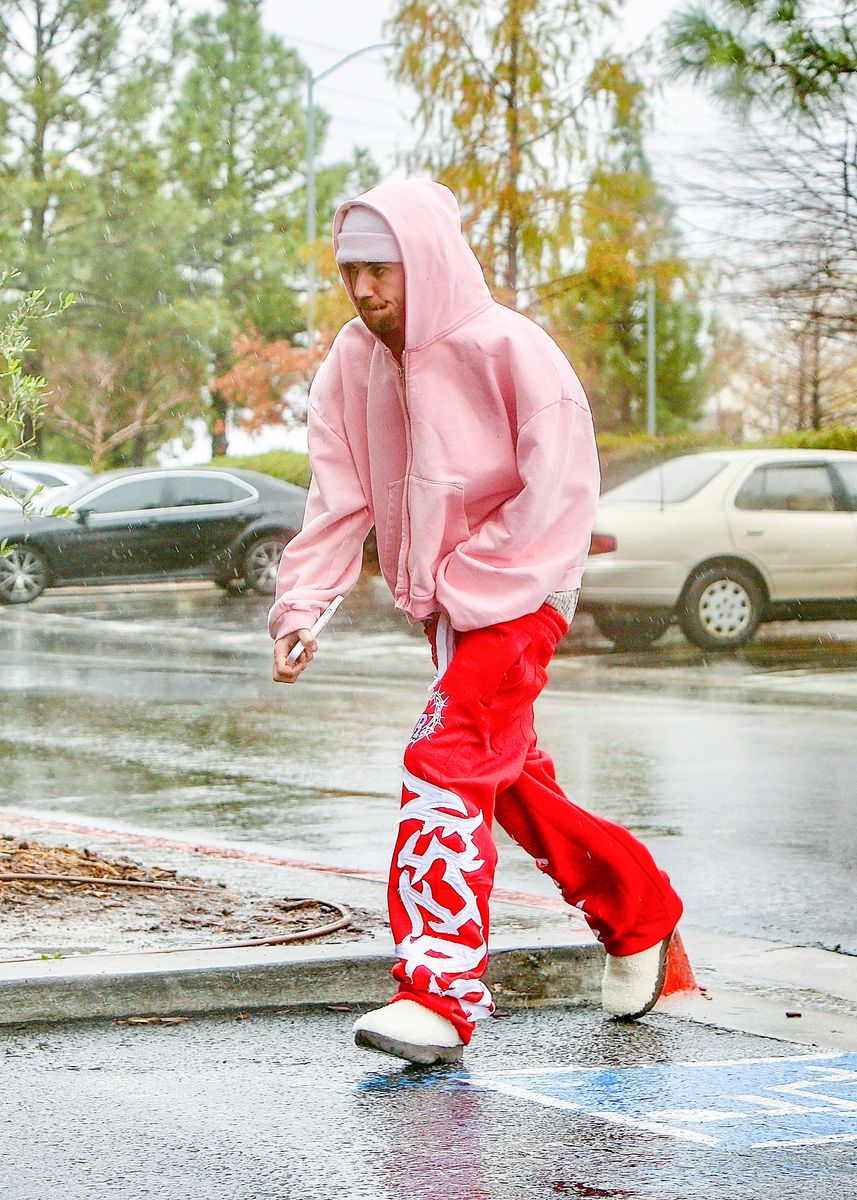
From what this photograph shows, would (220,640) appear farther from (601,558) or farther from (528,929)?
(528,929)

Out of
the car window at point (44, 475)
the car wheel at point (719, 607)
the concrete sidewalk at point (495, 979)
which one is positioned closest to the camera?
the concrete sidewalk at point (495, 979)

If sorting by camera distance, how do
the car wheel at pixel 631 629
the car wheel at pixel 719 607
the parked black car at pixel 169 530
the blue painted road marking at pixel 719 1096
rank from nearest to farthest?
the blue painted road marking at pixel 719 1096, the car wheel at pixel 719 607, the car wheel at pixel 631 629, the parked black car at pixel 169 530

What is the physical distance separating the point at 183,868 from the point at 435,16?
1632 cm

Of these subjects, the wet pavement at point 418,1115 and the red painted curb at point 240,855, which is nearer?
the wet pavement at point 418,1115

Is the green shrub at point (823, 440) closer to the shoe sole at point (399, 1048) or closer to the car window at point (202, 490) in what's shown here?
the car window at point (202, 490)

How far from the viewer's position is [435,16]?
20.7 metres

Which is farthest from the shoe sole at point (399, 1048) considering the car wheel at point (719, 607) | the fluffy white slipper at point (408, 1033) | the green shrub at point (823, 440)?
the green shrub at point (823, 440)

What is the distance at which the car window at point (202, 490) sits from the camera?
2142cm

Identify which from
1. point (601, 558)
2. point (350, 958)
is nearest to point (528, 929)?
point (350, 958)

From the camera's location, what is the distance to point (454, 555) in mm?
3900

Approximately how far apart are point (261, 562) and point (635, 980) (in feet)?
56.9

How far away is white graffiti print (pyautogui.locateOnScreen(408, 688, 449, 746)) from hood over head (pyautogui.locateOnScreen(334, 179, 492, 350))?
0.69 meters

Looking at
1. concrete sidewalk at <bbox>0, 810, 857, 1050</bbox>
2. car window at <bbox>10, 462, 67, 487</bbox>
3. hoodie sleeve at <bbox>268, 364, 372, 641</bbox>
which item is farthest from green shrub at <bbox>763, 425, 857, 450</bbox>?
hoodie sleeve at <bbox>268, 364, 372, 641</bbox>

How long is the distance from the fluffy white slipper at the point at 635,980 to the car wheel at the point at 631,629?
11.0 meters
